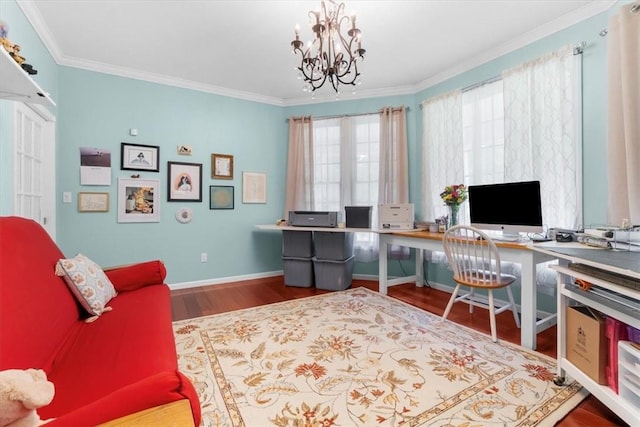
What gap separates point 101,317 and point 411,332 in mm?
2063

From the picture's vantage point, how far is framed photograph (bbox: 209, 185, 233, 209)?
11.9ft

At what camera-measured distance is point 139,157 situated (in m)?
3.17

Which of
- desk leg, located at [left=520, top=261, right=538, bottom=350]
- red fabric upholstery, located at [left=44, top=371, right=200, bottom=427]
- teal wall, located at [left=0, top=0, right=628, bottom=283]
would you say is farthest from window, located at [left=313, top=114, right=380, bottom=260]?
red fabric upholstery, located at [left=44, top=371, right=200, bottom=427]

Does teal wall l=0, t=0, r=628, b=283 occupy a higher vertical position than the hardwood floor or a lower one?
higher

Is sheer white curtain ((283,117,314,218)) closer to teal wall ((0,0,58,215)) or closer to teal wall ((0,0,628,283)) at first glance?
teal wall ((0,0,628,283))

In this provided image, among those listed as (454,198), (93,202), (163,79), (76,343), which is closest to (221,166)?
(163,79)

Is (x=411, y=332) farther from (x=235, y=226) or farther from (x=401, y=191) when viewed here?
(x=235, y=226)

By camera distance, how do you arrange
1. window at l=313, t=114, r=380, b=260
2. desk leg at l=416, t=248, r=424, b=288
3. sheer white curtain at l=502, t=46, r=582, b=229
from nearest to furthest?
sheer white curtain at l=502, t=46, r=582, b=229 < desk leg at l=416, t=248, r=424, b=288 < window at l=313, t=114, r=380, b=260

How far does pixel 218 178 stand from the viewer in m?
3.65

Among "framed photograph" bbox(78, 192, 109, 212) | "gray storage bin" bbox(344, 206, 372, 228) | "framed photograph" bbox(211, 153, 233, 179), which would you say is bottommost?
"gray storage bin" bbox(344, 206, 372, 228)

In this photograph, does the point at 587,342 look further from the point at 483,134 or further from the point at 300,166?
the point at 300,166

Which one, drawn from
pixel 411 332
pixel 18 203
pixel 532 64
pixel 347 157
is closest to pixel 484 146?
pixel 532 64

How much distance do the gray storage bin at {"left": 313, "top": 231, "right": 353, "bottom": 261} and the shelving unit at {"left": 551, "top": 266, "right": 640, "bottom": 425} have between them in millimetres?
2095

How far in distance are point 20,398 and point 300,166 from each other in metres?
3.49
